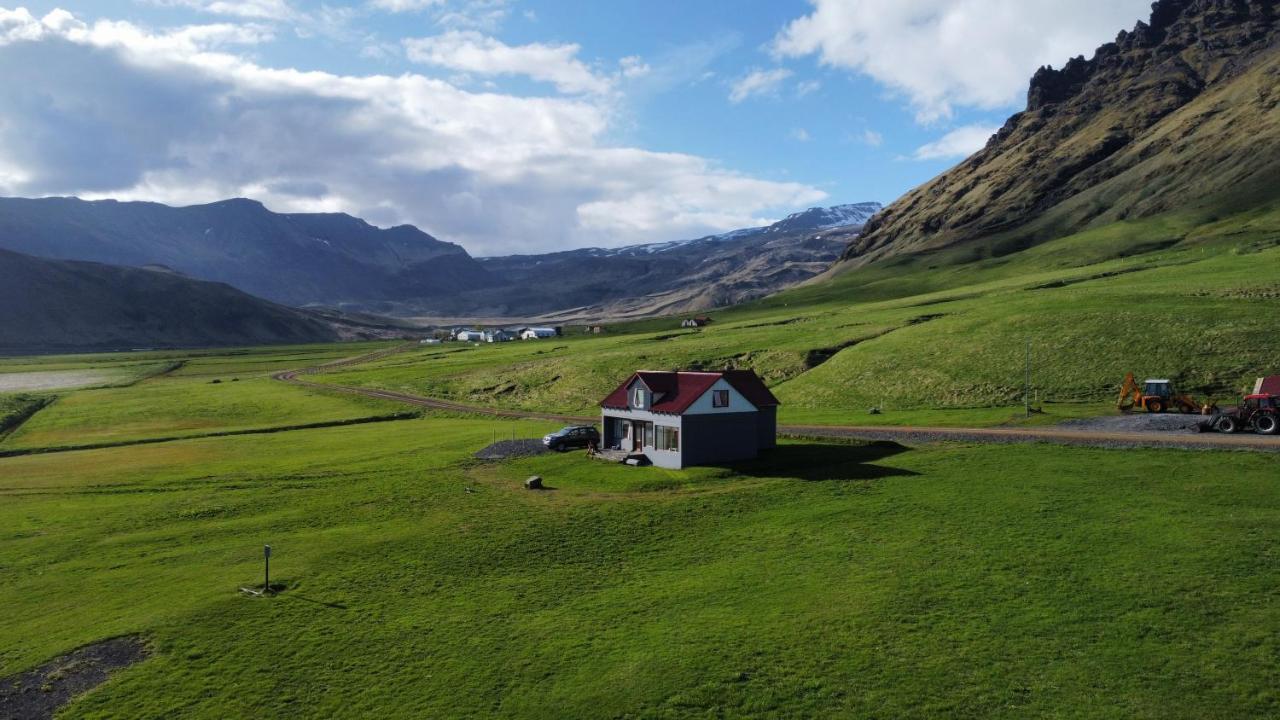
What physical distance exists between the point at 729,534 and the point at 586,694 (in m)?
16.3

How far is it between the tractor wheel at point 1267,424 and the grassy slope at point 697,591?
25.7 feet

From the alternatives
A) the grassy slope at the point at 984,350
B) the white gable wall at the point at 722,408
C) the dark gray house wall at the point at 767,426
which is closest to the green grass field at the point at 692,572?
the grassy slope at the point at 984,350

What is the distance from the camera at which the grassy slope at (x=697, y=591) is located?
23.0m

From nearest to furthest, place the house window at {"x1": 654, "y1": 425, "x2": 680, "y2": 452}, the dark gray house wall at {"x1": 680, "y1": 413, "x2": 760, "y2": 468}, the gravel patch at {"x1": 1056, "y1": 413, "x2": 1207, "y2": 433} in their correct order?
1. the gravel patch at {"x1": 1056, "y1": 413, "x2": 1207, "y2": 433}
2. the dark gray house wall at {"x1": 680, "y1": 413, "x2": 760, "y2": 468}
3. the house window at {"x1": 654, "y1": 425, "x2": 680, "y2": 452}

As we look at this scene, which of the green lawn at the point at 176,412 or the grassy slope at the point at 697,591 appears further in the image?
the green lawn at the point at 176,412

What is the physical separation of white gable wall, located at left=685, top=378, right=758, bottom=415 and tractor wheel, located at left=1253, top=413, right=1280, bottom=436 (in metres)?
32.8

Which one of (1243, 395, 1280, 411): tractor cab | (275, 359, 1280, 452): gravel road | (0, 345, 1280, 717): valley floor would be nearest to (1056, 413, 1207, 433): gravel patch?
(275, 359, 1280, 452): gravel road

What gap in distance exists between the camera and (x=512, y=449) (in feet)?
208

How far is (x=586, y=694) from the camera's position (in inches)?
910

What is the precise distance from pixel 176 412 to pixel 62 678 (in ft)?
287

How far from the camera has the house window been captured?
5381cm

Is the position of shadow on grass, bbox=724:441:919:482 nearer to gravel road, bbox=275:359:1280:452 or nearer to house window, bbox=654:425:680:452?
gravel road, bbox=275:359:1280:452

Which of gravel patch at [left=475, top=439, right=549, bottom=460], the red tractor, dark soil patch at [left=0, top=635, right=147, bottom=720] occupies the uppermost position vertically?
the red tractor

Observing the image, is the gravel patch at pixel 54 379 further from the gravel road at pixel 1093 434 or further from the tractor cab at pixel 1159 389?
the tractor cab at pixel 1159 389
